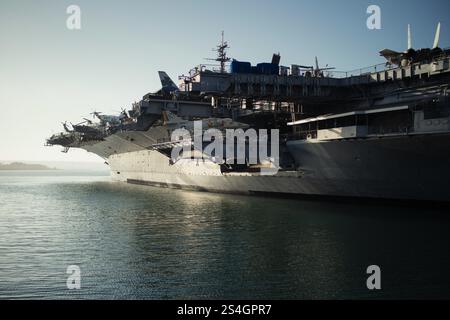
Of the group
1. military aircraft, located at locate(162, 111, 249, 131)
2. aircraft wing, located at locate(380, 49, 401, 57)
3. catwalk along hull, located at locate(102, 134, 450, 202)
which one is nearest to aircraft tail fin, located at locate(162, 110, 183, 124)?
military aircraft, located at locate(162, 111, 249, 131)

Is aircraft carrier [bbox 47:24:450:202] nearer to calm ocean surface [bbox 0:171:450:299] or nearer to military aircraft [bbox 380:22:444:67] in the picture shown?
military aircraft [bbox 380:22:444:67]

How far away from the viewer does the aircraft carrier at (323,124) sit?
2317cm

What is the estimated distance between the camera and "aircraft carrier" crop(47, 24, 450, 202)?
23.2m

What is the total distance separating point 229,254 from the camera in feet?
46.8

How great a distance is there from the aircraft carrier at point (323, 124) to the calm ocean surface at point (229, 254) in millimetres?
2605

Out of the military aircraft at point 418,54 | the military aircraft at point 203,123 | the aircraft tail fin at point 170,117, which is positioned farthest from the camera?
the aircraft tail fin at point 170,117

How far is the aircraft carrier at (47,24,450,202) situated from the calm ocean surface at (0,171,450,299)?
2.60 meters

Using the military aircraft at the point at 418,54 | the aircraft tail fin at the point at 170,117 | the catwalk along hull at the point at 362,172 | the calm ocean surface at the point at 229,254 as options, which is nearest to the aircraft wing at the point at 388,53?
the military aircraft at the point at 418,54

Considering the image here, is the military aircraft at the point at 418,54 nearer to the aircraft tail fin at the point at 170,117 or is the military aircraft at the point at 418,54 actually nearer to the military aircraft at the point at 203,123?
the military aircraft at the point at 203,123

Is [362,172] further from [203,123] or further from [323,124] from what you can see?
[203,123]

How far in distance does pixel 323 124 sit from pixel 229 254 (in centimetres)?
1714

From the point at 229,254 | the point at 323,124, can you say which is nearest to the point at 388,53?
the point at 323,124
